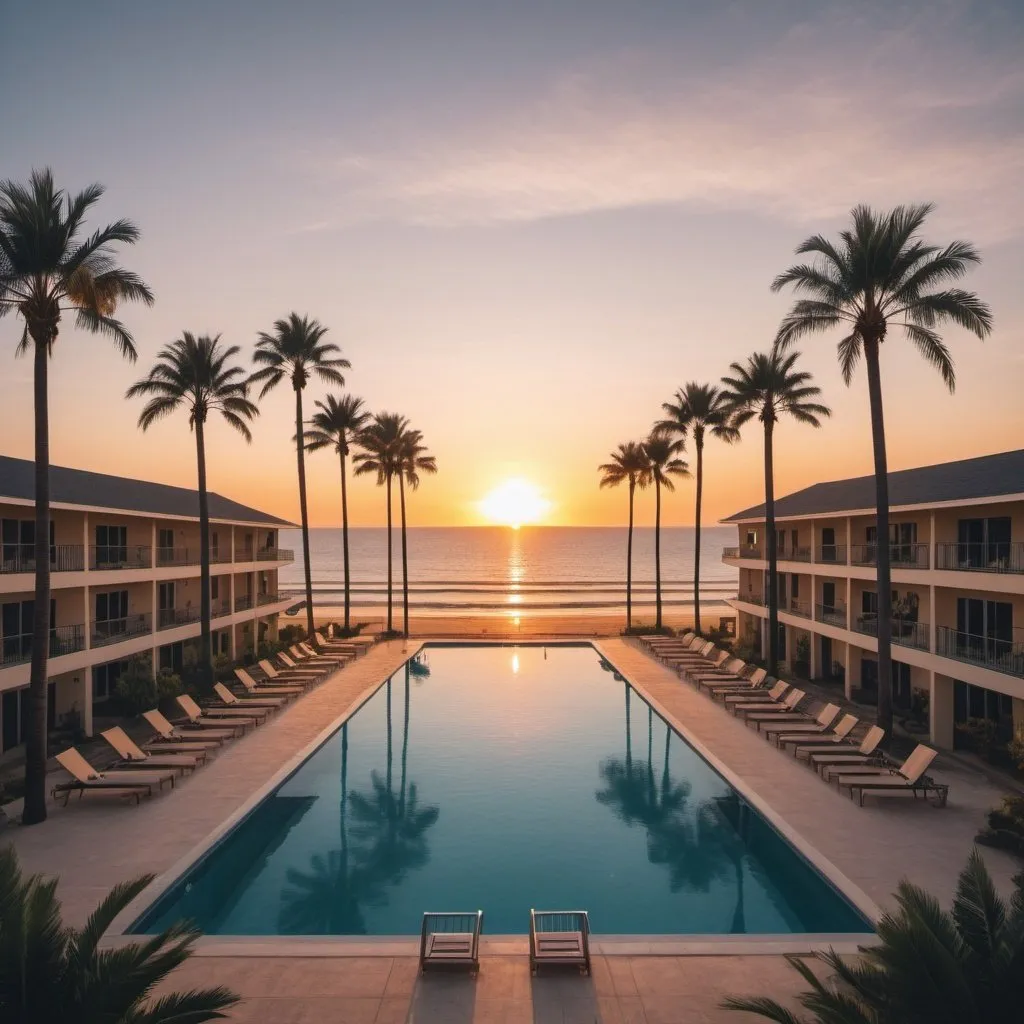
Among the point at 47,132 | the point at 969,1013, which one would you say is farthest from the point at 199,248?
the point at 969,1013

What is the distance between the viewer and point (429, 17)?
18.9 meters

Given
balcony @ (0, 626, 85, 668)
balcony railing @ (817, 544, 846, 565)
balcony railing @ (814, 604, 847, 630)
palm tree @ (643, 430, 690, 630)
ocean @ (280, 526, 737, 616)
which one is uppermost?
palm tree @ (643, 430, 690, 630)

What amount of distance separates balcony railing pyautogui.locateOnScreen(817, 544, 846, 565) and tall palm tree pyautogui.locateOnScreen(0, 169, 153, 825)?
1079 inches

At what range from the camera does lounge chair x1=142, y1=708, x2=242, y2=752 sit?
20359 millimetres

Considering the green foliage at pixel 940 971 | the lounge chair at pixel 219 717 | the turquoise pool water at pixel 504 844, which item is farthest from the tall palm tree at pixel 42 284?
the green foliage at pixel 940 971

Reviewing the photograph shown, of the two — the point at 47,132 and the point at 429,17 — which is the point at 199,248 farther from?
the point at 429,17

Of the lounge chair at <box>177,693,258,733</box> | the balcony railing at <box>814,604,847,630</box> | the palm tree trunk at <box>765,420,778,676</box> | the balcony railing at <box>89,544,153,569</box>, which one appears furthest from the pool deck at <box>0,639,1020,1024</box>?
the balcony railing at <box>814,604,847,630</box>

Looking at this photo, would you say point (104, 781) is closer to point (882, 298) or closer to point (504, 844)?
point (504, 844)

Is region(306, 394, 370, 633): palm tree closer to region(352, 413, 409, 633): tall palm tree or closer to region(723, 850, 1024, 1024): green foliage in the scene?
region(352, 413, 409, 633): tall palm tree

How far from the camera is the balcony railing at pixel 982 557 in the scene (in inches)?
796

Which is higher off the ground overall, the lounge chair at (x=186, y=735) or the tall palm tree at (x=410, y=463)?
the tall palm tree at (x=410, y=463)

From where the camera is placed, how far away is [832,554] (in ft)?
108

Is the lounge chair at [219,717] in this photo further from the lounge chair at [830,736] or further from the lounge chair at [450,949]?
the lounge chair at [830,736]

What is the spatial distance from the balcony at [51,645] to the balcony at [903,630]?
24867 mm
